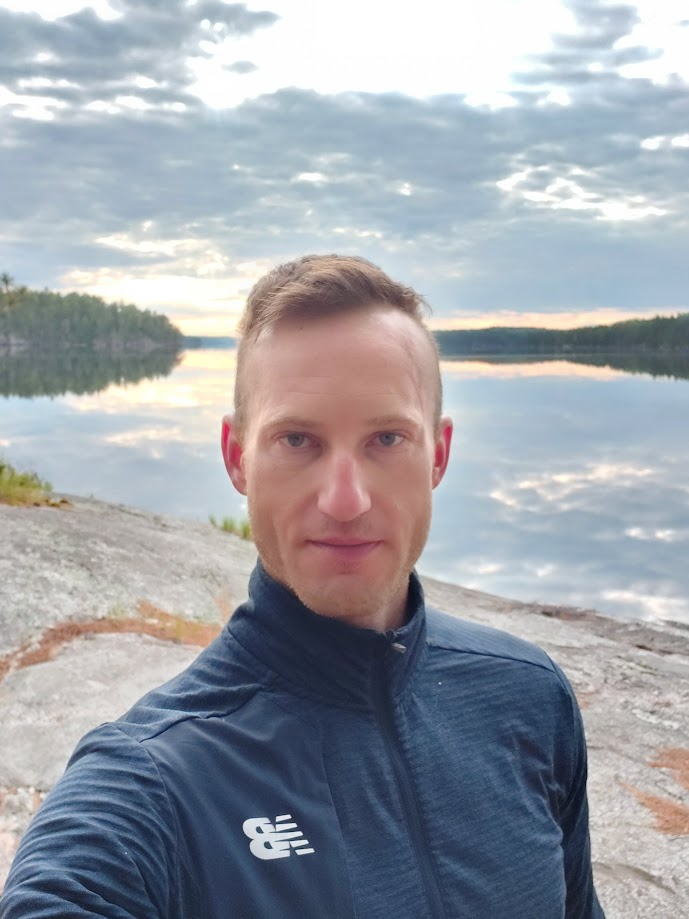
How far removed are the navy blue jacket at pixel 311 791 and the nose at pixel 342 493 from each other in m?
0.22

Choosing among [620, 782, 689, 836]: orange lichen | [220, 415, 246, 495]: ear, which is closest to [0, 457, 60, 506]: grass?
[620, 782, 689, 836]: orange lichen

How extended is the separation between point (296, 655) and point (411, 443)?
508 millimetres

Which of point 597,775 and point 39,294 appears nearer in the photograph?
point 597,775

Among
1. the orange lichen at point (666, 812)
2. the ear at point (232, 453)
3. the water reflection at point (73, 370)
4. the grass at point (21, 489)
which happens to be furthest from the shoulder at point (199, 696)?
the water reflection at point (73, 370)

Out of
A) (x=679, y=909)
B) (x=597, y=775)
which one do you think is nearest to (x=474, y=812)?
(x=679, y=909)

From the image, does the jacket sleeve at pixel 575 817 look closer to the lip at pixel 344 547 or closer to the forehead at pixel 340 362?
the lip at pixel 344 547

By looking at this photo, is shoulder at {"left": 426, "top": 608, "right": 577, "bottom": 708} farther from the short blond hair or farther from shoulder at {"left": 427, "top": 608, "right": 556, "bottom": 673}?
the short blond hair

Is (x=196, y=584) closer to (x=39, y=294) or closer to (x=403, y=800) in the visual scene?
(x=403, y=800)

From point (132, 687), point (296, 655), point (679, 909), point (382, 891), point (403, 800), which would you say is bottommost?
point (679, 909)

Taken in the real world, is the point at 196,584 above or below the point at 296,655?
below

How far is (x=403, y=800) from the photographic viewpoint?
5.68 ft

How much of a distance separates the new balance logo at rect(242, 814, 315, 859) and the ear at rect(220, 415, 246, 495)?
0.74m

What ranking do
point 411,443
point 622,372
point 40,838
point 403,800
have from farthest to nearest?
point 622,372 → point 411,443 → point 403,800 → point 40,838

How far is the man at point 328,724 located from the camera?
1.53m
